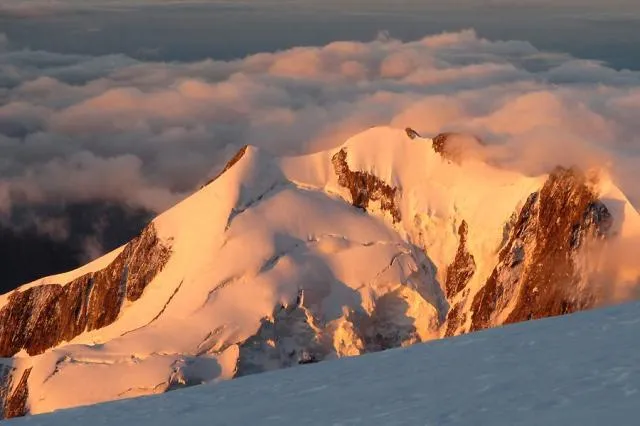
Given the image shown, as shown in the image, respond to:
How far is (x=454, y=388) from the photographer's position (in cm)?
3522

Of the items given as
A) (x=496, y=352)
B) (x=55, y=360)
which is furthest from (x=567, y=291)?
(x=496, y=352)

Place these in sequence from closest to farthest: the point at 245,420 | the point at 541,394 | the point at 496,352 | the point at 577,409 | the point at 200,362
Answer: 1. the point at 577,409
2. the point at 541,394
3. the point at 245,420
4. the point at 496,352
5. the point at 200,362

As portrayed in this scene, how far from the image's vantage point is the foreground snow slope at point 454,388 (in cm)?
3147

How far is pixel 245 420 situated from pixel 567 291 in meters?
165

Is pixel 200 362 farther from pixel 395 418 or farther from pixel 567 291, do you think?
pixel 395 418

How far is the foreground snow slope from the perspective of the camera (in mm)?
31469

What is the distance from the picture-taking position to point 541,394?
32781mm

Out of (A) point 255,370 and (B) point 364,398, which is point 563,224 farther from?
(B) point 364,398

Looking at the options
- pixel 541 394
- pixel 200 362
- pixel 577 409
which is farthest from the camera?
pixel 200 362

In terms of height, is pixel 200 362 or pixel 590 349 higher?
pixel 590 349

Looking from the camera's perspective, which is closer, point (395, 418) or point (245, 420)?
point (395, 418)

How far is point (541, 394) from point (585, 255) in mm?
165657

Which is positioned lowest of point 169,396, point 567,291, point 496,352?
point 567,291

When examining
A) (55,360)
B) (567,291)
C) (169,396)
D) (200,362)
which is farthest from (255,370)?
(169,396)
